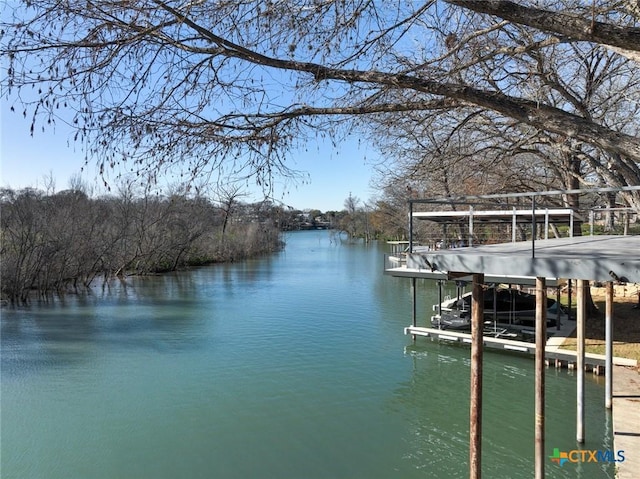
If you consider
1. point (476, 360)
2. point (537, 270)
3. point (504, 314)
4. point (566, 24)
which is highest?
point (566, 24)

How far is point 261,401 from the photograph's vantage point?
1091 cm

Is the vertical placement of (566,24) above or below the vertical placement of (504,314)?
above

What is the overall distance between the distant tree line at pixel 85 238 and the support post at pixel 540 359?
39.7 feet

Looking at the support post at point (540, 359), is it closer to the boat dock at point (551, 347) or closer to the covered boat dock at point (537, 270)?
the covered boat dock at point (537, 270)

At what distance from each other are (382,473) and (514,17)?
6.97m

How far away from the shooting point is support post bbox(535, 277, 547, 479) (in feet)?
19.7

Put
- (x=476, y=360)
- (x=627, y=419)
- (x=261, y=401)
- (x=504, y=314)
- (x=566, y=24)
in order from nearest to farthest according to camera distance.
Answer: (x=566, y=24), (x=476, y=360), (x=627, y=419), (x=261, y=401), (x=504, y=314)

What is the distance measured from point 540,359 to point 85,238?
29.5 meters

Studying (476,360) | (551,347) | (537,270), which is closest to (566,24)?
(537,270)

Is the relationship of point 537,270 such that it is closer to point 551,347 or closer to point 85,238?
point 551,347

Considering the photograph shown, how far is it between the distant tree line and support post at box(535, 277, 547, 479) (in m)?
12.1

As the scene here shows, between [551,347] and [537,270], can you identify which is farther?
[551,347]

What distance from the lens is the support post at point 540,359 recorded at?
6.00 m

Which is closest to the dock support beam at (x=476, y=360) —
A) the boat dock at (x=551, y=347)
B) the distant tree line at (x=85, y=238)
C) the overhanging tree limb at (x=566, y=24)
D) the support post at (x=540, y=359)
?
the support post at (x=540, y=359)
